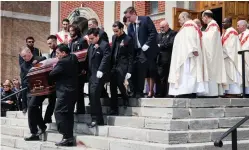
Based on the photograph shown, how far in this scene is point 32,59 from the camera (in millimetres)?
9602

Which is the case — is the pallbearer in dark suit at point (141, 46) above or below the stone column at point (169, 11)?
below

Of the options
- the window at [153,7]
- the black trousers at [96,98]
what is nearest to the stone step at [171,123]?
the black trousers at [96,98]

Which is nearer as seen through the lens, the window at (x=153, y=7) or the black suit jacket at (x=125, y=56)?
the black suit jacket at (x=125, y=56)

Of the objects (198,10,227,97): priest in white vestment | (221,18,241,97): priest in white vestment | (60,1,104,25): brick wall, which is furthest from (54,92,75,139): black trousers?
(60,1,104,25): brick wall

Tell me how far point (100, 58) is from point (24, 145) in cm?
237

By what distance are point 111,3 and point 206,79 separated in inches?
308

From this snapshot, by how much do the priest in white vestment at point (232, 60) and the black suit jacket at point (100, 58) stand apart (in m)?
2.70

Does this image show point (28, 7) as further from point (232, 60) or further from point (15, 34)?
point (232, 60)

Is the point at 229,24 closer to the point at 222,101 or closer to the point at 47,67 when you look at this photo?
the point at 222,101

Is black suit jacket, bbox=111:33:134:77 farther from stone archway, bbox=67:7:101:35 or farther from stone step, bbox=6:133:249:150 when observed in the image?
stone archway, bbox=67:7:101:35

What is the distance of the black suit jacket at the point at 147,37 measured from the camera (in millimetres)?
8469

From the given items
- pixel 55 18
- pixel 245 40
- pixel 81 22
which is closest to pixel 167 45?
pixel 245 40

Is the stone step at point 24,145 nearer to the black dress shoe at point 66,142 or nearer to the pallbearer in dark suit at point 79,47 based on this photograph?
Answer: the black dress shoe at point 66,142

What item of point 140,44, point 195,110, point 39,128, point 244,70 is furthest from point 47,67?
point 244,70
